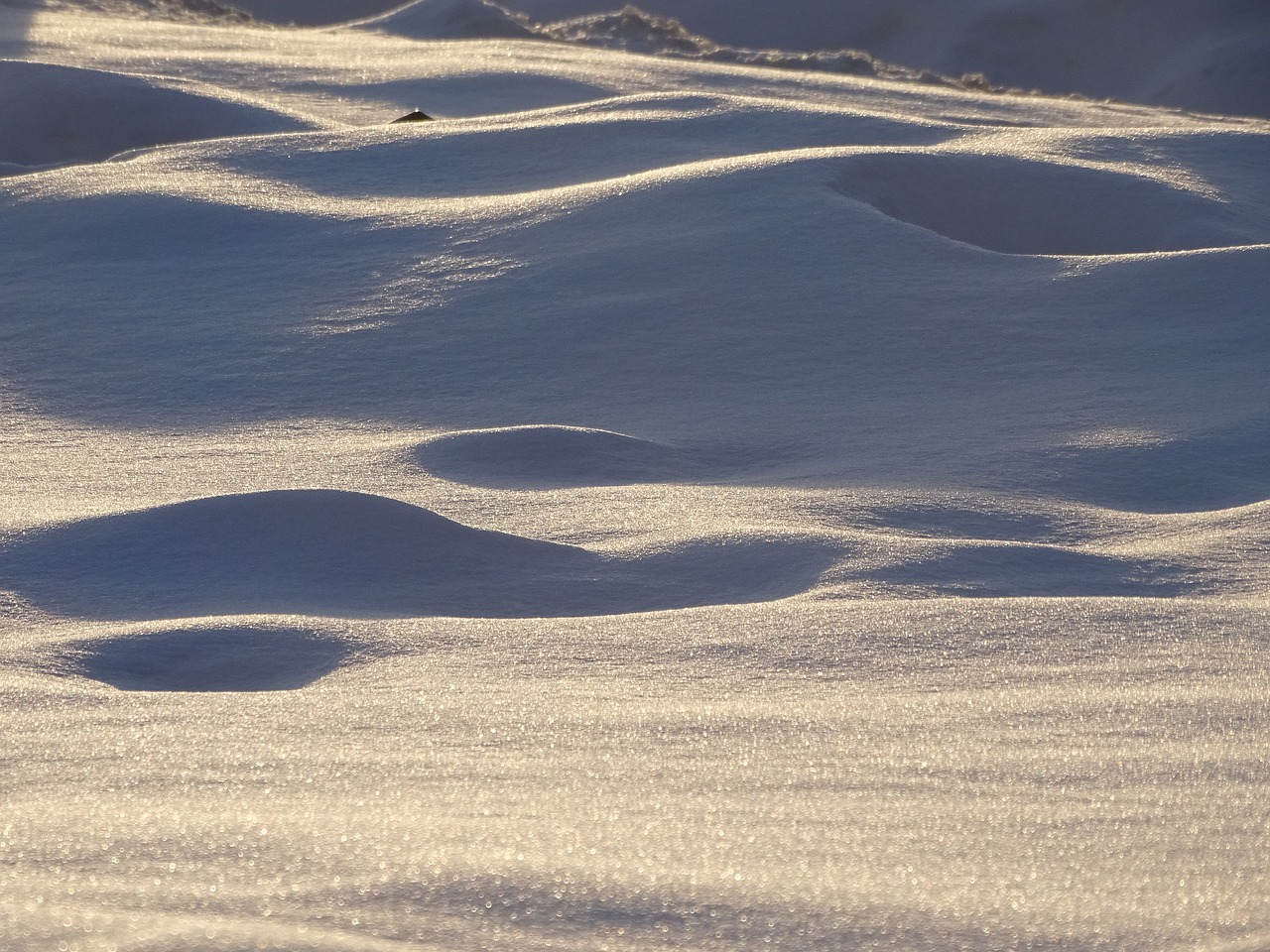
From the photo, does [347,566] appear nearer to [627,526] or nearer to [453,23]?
[627,526]

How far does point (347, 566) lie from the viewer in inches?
73.1

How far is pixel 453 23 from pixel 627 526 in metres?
4.93

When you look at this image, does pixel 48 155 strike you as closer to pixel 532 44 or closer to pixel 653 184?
pixel 653 184

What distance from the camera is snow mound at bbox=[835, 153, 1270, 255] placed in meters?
3.27

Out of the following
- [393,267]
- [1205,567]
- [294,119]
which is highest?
[294,119]

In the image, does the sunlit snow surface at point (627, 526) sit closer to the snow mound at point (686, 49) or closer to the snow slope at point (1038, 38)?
the snow mound at point (686, 49)

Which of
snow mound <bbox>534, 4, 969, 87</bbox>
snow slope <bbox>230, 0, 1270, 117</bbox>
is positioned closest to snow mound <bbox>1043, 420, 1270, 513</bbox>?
snow mound <bbox>534, 4, 969, 87</bbox>

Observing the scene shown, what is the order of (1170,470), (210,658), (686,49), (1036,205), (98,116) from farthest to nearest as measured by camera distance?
(686,49)
(98,116)
(1036,205)
(1170,470)
(210,658)

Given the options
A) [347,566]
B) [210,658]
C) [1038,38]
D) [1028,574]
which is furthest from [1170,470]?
[1038,38]

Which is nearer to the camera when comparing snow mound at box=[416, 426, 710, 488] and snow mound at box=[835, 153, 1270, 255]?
snow mound at box=[416, 426, 710, 488]

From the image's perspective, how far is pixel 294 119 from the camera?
423 cm

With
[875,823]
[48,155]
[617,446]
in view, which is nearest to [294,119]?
[48,155]

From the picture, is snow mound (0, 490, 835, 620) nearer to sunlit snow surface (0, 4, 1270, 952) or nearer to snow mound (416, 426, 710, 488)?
sunlit snow surface (0, 4, 1270, 952)

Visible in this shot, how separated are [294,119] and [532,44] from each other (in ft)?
5.59
